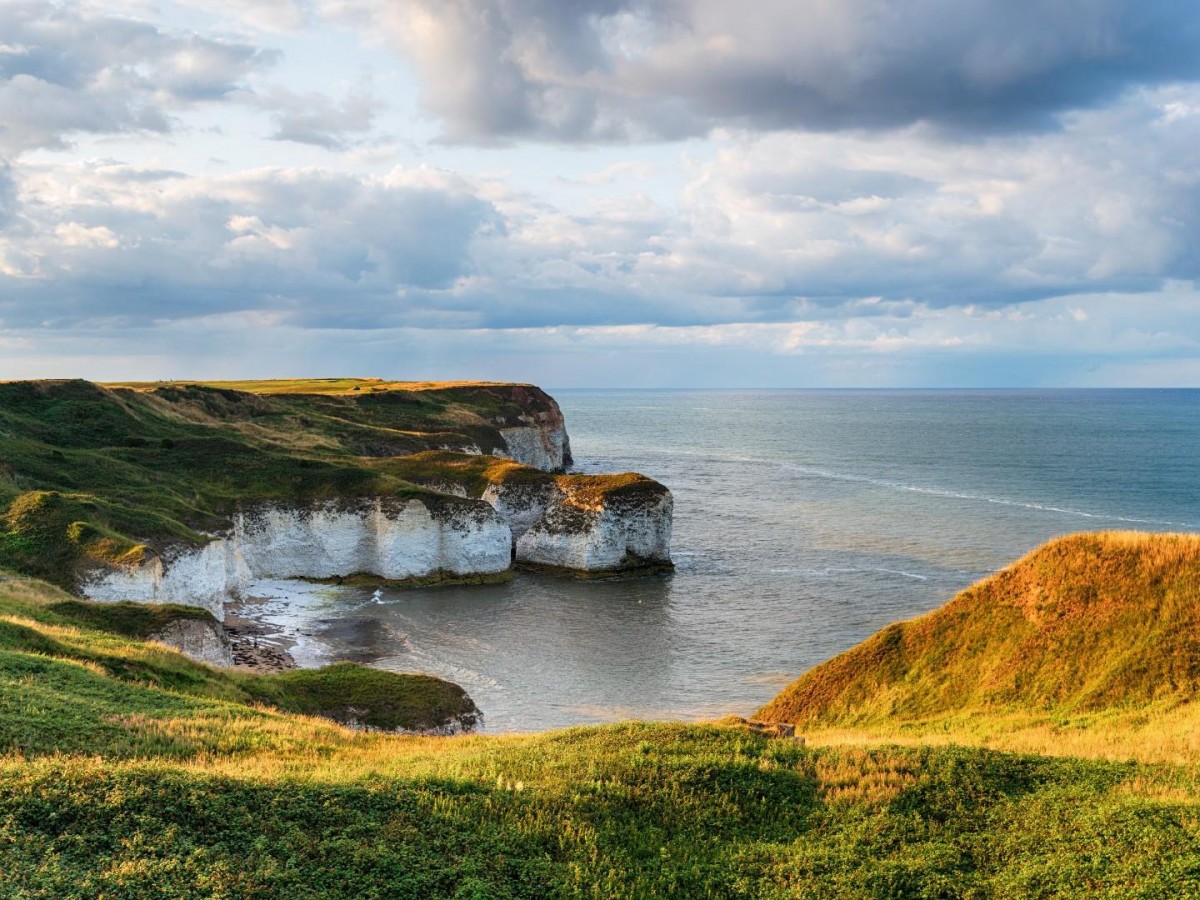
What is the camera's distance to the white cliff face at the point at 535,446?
110375mm

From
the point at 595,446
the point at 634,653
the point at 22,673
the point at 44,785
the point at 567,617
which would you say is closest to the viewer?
the point at 44,785

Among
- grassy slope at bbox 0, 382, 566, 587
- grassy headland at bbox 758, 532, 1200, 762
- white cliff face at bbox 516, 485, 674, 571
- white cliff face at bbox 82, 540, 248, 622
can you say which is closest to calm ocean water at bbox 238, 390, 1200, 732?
white cliff face at bbox 516, 485, 674, 571

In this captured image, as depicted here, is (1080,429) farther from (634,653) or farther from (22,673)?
(22,673)

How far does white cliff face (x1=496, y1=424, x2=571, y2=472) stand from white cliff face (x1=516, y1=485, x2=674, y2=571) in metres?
43.4

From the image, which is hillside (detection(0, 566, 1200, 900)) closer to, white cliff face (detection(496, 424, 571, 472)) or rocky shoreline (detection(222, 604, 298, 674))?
rocky shoreline (detection(222, 604, 298, 674))

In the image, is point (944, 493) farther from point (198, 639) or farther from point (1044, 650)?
point (198, 639)

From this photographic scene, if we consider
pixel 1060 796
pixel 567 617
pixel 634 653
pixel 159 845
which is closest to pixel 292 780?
pixel 159 845

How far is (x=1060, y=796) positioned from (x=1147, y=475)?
111 metres

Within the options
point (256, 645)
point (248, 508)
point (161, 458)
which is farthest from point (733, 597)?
point (161, 458)

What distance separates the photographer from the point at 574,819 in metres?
11.6

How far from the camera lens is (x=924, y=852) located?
11.1 meters

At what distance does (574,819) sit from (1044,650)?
734 inches

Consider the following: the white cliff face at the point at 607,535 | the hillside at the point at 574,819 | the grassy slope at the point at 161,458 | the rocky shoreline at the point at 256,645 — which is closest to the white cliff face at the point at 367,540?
the grassy slope at the point at 161,458

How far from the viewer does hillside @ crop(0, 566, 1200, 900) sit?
9.63 m
